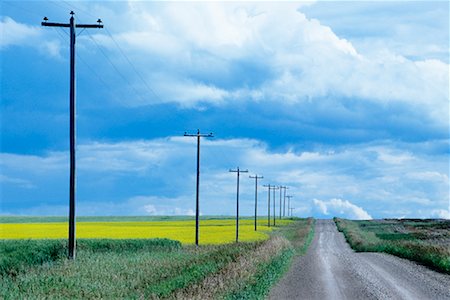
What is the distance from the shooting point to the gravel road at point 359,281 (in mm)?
22922

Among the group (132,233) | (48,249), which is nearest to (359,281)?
(48,249)

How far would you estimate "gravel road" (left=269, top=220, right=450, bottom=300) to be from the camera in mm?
22922

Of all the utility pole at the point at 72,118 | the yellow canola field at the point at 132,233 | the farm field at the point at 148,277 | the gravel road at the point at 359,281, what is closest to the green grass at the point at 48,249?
the farm field at the point at 148,277

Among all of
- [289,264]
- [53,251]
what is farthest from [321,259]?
[53,251]

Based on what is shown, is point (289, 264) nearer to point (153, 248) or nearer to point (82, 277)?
point (82, 277)

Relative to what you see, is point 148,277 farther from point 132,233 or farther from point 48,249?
point 132,233

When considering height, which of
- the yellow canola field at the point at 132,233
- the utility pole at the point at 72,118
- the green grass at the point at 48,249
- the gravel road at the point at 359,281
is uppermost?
the utility pole at the point at 72,118

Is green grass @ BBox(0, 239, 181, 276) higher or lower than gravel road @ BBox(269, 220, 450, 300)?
lower

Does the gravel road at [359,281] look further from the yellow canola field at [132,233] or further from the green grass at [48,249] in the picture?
the yellow canola field at [132,233]

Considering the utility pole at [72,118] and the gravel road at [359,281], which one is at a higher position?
the utility pole at [72,118]

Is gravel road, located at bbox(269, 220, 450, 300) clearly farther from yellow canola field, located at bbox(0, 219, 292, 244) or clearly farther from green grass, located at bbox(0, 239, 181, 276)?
yellow canola field, located at bbox(0, 219, 292, 244)

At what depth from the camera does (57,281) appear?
2395 cm

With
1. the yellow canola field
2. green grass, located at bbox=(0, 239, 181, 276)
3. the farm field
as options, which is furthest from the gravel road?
the yellow canola field

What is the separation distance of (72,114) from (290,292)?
14939mm
